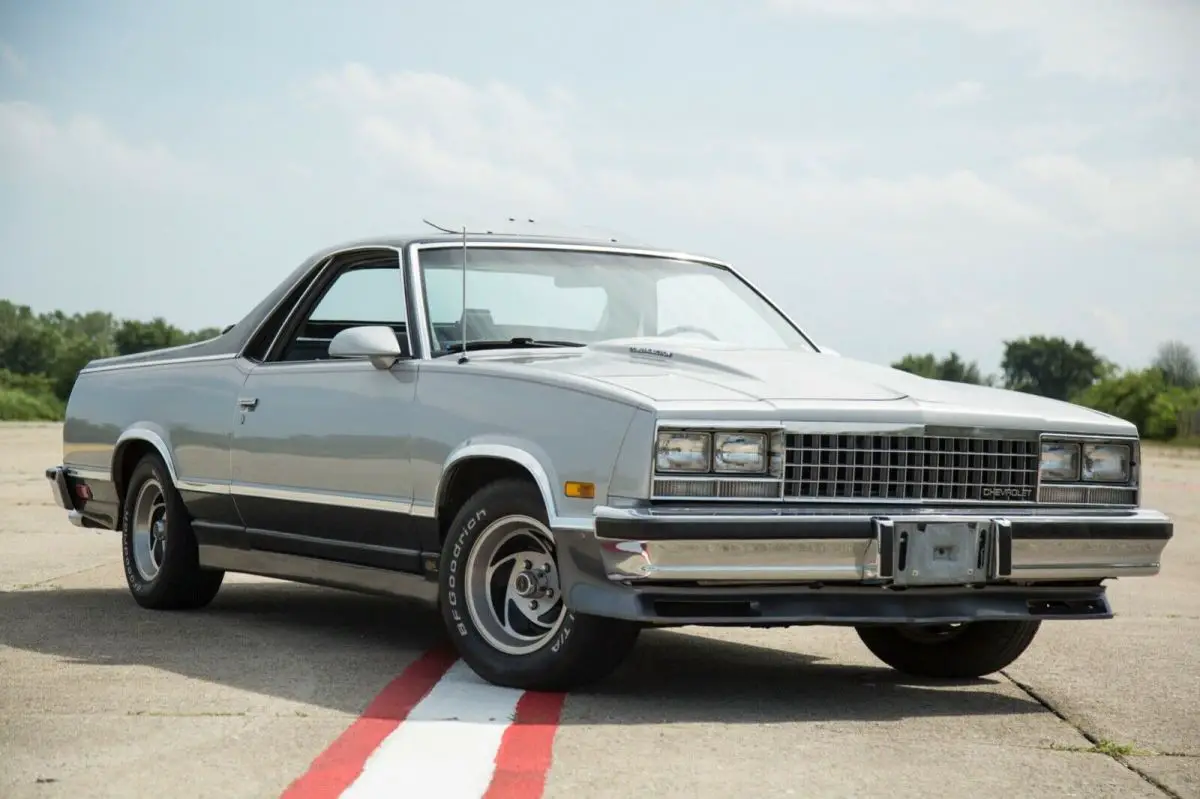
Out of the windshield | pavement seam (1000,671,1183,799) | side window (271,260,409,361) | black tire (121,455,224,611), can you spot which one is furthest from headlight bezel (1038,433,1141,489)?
black tire (121,455,224,611)

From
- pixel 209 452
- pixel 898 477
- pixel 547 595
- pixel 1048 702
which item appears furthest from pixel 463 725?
pixel 209 452

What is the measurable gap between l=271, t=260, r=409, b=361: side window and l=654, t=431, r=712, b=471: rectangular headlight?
2.15 metres

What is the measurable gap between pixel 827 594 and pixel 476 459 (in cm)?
140

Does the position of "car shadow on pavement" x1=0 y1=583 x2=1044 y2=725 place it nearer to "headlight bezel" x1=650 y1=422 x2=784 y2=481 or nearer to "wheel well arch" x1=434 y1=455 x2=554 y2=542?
"wheel well arch" x1=434 y1=455 x2=554 y2=542

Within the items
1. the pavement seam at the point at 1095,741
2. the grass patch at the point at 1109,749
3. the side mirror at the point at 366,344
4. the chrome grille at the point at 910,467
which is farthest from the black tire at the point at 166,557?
the grass patch at the point at 1109,749

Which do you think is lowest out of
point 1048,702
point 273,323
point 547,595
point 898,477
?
point 1048,702

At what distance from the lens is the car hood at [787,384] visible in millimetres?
5875

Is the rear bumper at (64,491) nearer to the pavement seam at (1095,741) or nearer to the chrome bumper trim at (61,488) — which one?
the chrome bumper trim at (61,488)

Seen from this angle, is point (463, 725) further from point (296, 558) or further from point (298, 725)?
point (296, 558)

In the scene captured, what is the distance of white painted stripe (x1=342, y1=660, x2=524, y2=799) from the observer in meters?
Answer: 4.46

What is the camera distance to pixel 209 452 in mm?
8070

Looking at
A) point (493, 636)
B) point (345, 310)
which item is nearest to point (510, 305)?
point (345, 310)

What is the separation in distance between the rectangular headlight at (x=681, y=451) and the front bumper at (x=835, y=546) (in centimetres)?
14

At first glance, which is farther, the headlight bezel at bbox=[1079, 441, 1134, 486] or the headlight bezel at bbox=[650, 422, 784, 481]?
the headlight bezel at bbox=[1079, 441, 1134, 486]
